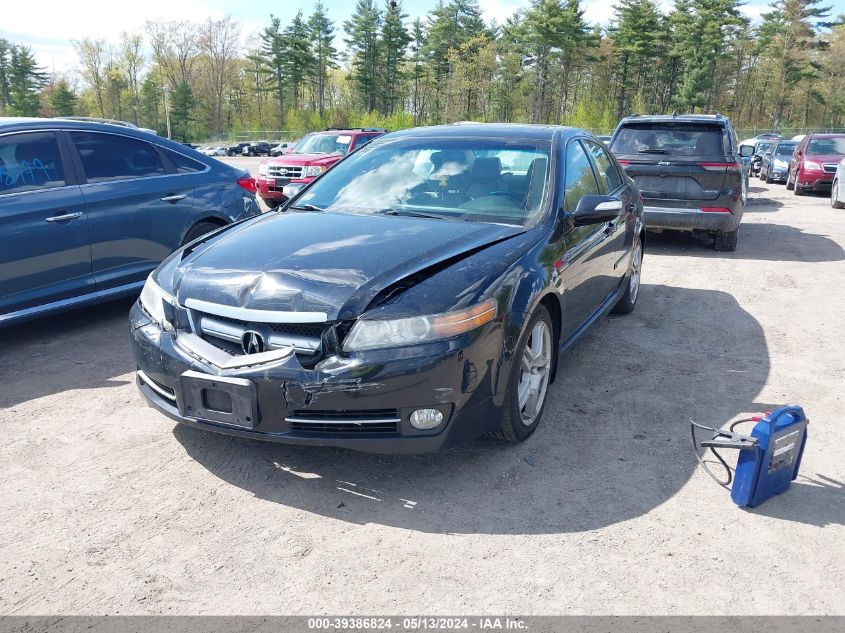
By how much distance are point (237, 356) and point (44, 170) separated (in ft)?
11.0

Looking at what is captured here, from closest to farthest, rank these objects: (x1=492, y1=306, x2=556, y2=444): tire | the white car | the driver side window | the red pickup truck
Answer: (x1=492, y1=306, x2=556, y2=444): tire < the driver side window < the white car < the red pickup truck

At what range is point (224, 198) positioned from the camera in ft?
22.5

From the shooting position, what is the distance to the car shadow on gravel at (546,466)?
3209mm

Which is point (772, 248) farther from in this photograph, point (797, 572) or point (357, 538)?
point (357, 538)

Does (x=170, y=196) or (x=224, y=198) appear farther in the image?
(x=224, y=198)

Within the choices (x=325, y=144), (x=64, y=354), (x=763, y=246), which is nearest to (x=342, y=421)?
(x=64, y=354)

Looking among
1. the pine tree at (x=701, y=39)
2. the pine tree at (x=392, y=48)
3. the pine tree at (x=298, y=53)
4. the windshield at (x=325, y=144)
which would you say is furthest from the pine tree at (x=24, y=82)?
the windshield at (x=325, y=144)

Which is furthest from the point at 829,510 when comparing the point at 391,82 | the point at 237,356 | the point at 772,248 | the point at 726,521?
the point at 391,82

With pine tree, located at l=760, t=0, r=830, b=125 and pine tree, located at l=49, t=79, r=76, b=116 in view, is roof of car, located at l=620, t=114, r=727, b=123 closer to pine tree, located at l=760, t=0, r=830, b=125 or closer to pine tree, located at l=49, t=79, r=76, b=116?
pine tree, located at l=760, t=0, r=830, b=125

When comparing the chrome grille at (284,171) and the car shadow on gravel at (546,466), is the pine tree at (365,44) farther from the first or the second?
the car shadow on gravel at (546,466)

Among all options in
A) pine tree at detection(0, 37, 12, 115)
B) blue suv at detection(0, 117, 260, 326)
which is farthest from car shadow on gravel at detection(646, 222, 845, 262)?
pine tree at detection(0, 37, 12, 115)

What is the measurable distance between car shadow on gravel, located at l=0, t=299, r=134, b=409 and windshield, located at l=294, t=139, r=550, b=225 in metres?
1.81

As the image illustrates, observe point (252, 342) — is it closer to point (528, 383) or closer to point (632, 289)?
point (528, 383)

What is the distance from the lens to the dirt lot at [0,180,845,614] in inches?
104
